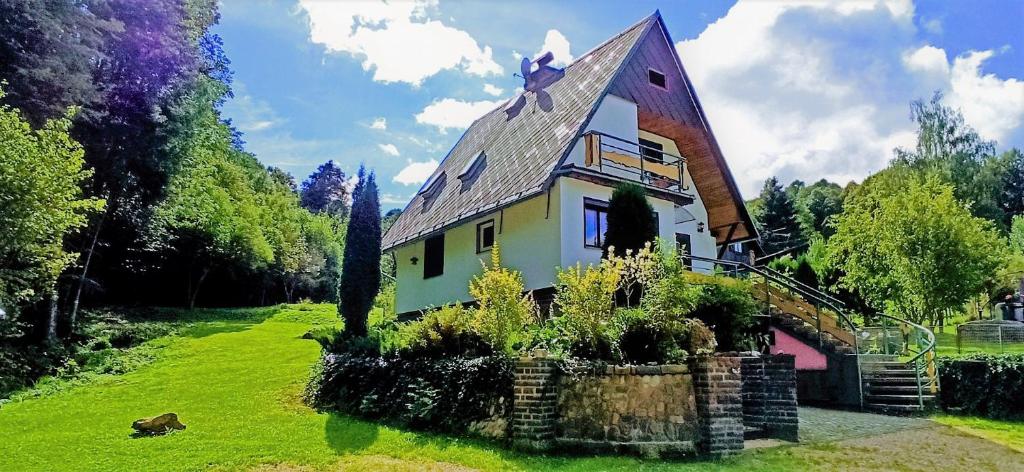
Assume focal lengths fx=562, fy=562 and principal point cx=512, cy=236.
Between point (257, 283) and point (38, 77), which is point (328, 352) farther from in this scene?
point (257, 283)

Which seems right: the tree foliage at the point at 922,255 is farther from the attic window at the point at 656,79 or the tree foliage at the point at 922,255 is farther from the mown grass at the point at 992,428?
the attic window at the point at 656,79

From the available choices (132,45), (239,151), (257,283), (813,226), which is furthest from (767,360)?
(813,226)

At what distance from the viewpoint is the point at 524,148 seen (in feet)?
52.4

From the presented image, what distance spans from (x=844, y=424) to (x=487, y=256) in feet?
29.9

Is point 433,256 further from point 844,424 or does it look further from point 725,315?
point 844,424

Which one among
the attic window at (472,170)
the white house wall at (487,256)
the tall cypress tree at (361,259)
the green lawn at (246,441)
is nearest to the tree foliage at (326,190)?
the white house wall at (487,256)

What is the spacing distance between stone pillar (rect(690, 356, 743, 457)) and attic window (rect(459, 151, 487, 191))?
11.1m

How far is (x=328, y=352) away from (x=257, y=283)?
29.6 metres

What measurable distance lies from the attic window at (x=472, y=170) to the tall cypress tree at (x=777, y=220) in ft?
118

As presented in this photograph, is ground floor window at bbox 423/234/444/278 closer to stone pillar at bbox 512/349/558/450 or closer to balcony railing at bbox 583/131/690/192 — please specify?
balcony railing at bbox 583/131/690/192

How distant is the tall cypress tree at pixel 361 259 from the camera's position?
43.1 feet

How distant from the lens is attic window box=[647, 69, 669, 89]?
1641 centimetres

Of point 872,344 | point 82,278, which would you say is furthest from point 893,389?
point 82,278

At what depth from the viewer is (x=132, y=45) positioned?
1628 cm
